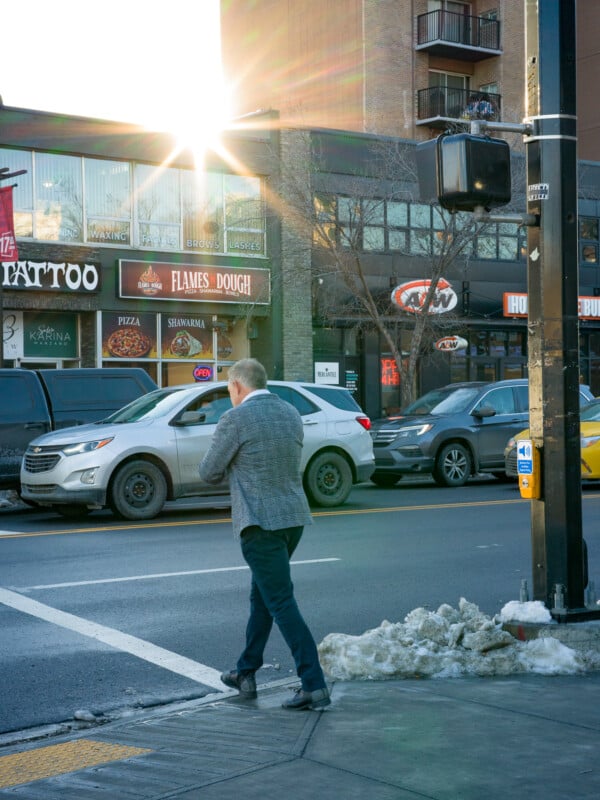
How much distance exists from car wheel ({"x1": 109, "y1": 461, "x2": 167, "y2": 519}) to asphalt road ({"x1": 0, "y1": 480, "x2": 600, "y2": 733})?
0.26m

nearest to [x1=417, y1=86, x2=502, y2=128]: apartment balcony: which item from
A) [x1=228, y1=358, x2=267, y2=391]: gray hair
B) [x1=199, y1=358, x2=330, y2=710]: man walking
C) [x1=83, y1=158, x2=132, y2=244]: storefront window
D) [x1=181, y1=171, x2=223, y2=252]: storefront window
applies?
[x1=181, y1=171, x2=223, y2=252]: storefront window

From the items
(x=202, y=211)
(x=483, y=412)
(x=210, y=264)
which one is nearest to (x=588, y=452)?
(x=483, y=412)

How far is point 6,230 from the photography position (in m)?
20.7

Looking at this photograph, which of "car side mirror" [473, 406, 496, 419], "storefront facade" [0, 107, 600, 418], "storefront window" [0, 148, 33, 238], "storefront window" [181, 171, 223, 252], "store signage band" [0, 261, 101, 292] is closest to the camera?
"car side mirror" [473, 406, 496, 419]

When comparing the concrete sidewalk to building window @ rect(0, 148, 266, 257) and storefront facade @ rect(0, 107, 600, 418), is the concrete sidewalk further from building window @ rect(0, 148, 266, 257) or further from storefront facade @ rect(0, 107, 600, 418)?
building window @ rect(0, 148, 266, 257)

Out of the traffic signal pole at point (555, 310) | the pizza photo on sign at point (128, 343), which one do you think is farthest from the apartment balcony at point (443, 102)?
the traffic signal pole at point (555, 310)

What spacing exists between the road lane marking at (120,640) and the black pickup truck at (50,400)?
703 cm

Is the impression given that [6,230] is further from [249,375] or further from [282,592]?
[282,592]

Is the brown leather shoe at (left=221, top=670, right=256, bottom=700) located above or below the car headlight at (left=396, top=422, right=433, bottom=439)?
below

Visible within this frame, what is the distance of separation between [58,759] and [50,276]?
913 inches

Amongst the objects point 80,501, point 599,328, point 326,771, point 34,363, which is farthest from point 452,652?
point 599,328

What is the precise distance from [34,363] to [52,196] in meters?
4.14

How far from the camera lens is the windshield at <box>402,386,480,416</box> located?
63.5ft

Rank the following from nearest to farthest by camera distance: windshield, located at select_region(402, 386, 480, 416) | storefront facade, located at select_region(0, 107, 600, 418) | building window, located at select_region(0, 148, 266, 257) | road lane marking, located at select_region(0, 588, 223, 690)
Result: road lane marking, located at select_region(0, 588, 223, 690) < windshield, located at select_region(402, 386, 480, 416) < building window, located at select_region(0, 148, 266, 257) < storefront facade, located at select_region(0, 107, 600, 418)
